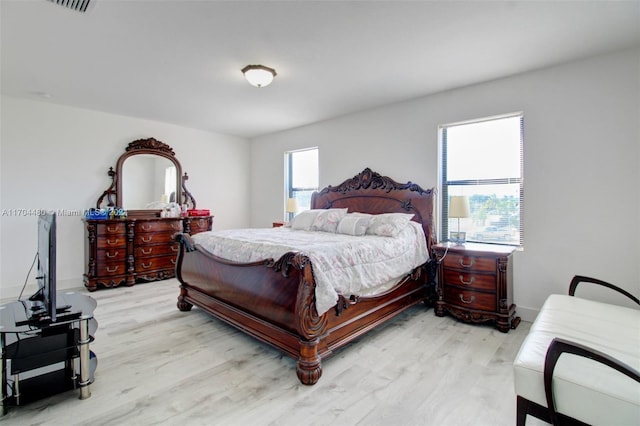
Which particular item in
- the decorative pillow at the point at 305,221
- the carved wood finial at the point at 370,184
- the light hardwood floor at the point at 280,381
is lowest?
the light hardwood floor at the point at 280,381

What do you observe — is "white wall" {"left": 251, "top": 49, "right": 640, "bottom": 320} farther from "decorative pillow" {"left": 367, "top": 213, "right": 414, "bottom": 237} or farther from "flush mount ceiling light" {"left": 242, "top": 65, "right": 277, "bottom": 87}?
"flush mount ceiling light" {"left": 242, "top": 65, "right": 277, "bottom": 87}

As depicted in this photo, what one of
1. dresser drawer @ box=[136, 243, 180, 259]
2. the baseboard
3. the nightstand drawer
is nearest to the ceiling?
the nightstand drawer

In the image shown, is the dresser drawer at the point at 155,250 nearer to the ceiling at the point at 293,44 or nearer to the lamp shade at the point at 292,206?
the lamp shade at the point at 292,206

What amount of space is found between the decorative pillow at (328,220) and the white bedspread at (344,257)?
2.84 ft

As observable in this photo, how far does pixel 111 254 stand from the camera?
14.9 ft

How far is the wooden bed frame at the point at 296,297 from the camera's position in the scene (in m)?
2.17

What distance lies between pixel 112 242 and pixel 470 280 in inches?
190

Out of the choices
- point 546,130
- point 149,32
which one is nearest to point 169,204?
point 149,32

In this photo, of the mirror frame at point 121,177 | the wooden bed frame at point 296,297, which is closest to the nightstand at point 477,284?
the wooden bed frame at point 296,297

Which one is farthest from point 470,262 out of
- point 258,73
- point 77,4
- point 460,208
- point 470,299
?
point 77,4

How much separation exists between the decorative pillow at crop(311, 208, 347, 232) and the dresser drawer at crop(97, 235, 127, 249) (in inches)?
115

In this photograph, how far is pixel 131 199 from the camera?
5.07 meters

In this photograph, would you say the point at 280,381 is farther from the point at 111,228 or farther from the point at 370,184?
the point at 111,228

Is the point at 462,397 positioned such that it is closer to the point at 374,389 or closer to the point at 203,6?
the point at 374,389
